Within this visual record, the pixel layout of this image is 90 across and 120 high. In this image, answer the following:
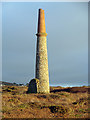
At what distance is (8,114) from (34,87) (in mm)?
14927

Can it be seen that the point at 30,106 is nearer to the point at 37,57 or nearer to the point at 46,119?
the point at 46,119

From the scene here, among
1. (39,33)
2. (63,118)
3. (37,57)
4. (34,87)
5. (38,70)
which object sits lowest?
(63,118)

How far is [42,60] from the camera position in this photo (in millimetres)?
33531

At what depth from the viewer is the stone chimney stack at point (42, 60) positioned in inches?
1294

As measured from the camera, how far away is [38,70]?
1312 inches

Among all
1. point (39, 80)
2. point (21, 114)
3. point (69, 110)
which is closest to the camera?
point (21, 114)

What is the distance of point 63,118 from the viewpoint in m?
17.5

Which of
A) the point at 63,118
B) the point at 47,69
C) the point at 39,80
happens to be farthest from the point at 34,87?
the point at 63,118

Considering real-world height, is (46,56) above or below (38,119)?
above

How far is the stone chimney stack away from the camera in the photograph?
32.9m

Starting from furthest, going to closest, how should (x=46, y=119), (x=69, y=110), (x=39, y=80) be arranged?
(x=39, y=80) → (x=69, y=110) → (x=46, y=119)

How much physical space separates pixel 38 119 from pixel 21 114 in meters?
2.27

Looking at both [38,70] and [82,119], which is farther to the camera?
[38,70]

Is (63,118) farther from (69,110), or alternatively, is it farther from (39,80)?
(39,80)
